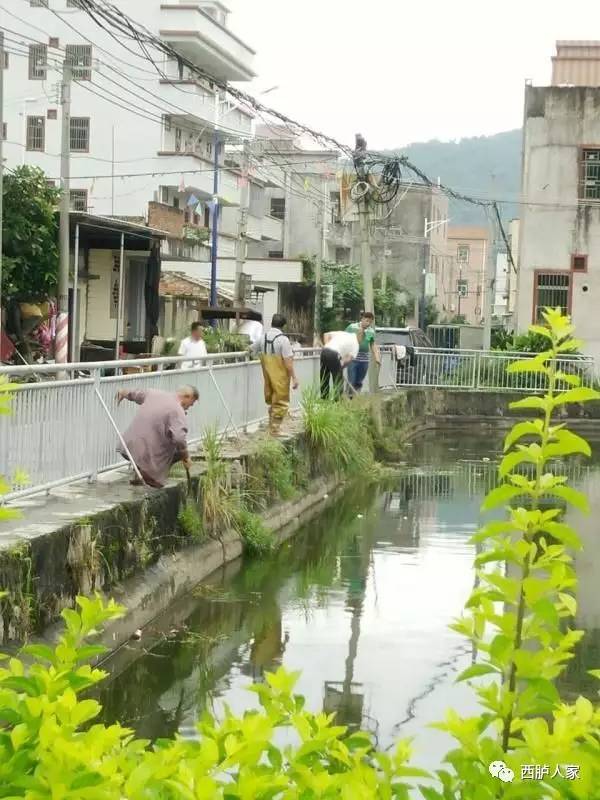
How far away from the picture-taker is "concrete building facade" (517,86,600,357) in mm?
40125

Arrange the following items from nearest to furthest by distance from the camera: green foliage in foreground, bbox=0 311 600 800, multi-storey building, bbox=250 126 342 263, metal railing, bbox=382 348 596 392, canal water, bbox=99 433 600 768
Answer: green foliage in foreground, bbox=0 311 600 800
canal water, bbox=99 433 600 768
metal railing, bbox=382 348 596 392
multi-storey building, bbox=250 126 342 263

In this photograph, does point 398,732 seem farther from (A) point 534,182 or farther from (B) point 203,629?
(A) point 534,182

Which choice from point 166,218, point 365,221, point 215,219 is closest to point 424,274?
point 166,218

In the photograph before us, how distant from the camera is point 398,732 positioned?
8.60m

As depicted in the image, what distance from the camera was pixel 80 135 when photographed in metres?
54.2

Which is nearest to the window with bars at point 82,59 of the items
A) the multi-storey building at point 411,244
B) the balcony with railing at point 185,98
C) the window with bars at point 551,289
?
the balcony with railing at point 185,98

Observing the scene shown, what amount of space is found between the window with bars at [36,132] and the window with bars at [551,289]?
2289 cm

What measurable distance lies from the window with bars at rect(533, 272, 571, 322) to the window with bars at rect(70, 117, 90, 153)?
21711 mm

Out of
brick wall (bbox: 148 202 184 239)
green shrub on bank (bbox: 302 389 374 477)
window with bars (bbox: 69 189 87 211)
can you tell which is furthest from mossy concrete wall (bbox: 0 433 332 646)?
window with bars (bbox: 69 189 87 211)

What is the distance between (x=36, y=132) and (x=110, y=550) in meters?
46.1

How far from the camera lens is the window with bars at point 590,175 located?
40.3 m

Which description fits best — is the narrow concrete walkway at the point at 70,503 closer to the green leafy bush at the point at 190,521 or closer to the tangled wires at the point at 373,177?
the green leafy bush at the point at 190,521

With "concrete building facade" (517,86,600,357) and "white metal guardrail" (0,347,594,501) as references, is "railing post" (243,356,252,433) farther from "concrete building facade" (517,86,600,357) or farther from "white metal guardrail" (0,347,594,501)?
"concrete building facade" (517,86,600,357)

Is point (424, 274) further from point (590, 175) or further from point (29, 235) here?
point (29, 235)
